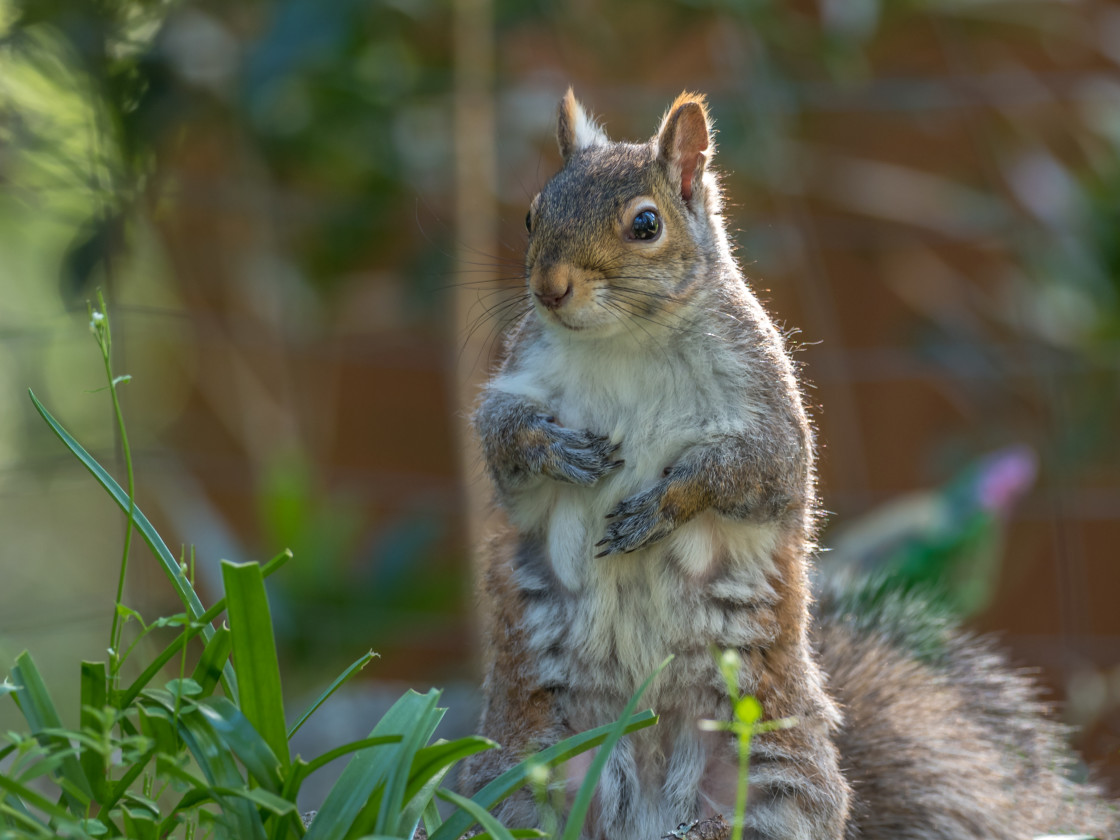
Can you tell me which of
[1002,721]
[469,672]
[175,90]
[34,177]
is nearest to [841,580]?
[1002,721]

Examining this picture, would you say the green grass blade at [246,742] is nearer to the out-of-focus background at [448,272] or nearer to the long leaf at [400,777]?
the long leaf at [400,777]

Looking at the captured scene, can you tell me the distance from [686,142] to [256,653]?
756 millimetres

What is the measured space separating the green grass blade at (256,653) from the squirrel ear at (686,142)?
2.27 feet

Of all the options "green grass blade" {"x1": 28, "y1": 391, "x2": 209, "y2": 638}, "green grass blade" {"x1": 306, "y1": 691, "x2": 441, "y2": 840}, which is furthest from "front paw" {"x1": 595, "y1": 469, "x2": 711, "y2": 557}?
"green grass blade" {"x1": 28, "y1": 391, "x2": 209, "y2": 638}

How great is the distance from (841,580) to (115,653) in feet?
3.70

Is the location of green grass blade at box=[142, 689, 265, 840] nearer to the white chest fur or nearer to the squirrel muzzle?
the white chest fur

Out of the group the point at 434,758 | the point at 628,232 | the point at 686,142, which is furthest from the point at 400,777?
the point at 686,142

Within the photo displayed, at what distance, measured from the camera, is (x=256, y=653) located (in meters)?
0.92

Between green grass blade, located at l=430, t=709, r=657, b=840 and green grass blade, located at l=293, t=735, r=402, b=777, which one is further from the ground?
green grass blade, located at l=293, t=735, r=402, b=777

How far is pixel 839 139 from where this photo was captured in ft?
11.9

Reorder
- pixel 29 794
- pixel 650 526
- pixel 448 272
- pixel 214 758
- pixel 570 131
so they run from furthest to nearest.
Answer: pixel 448 272 → pixel 570 131 → pixel 650 526 → pixel 214 758 → pixel 29 794

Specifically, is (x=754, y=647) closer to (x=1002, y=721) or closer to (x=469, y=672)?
(x=1002, y=721)

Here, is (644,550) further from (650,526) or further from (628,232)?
(628,232)

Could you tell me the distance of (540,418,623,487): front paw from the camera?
1209 millimetres
